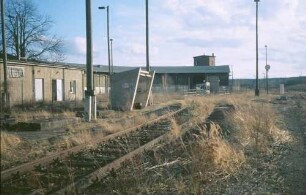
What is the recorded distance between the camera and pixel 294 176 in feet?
29.8

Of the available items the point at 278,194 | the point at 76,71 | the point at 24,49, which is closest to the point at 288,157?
the point at 278,194

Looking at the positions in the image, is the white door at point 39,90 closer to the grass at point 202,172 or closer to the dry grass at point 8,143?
→ the dry grass at point 8,143

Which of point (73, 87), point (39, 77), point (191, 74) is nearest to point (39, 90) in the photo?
point (39, 77)

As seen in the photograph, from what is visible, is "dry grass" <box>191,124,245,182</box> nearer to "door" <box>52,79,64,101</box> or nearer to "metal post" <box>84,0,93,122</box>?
"metal post" <box>84,0,93,122</box>

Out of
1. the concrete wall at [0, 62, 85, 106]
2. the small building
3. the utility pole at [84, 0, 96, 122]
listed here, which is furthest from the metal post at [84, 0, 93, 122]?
the small building

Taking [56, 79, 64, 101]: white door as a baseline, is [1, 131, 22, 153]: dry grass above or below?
below

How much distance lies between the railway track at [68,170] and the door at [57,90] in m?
28.3

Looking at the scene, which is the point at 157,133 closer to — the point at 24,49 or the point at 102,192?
the point at 102,192

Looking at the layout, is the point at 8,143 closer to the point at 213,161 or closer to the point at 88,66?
the point at 213,161

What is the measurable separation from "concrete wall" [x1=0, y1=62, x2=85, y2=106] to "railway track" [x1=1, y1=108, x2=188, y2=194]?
22.1 meters

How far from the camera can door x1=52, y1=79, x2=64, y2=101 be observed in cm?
4126

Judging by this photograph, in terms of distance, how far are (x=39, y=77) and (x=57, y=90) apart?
12.4ft

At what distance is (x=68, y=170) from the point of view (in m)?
9.23

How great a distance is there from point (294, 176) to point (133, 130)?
29.0 ft
